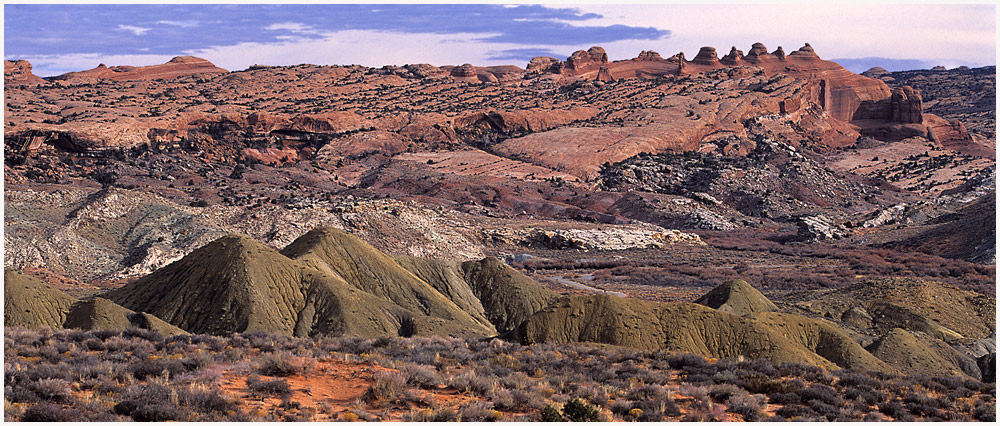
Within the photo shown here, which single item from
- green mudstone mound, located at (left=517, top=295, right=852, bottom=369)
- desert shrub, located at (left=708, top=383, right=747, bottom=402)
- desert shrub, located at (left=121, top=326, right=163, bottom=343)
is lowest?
green mudstone mound, located at (left=517, top=295, right=852, bottom=369)

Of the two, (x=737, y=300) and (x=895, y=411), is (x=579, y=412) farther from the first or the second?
(x=737, y=300)

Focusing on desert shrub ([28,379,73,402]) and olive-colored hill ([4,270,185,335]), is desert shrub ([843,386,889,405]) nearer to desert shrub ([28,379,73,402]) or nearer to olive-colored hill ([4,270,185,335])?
desert shrub ([28,379,73,402])

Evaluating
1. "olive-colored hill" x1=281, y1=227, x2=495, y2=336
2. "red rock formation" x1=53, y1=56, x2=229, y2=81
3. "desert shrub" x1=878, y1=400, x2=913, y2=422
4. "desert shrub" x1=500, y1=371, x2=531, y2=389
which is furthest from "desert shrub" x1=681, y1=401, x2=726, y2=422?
"red rock formation" x1=53, y1=56, x2=229, y2=81

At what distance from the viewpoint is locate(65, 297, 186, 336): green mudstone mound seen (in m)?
25.5

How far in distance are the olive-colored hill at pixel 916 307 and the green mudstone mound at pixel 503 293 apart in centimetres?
1370

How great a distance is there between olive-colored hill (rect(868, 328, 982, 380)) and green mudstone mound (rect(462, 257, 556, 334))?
1428 centimetres

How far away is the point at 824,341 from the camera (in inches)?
1052

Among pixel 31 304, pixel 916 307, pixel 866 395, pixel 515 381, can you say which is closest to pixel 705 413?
pixel 515 381

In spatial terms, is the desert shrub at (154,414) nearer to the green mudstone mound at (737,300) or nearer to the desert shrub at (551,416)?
the desert shrub at (551,416)

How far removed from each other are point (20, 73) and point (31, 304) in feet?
507

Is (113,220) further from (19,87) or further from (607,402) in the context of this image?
(19,87)

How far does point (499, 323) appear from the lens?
3716cm

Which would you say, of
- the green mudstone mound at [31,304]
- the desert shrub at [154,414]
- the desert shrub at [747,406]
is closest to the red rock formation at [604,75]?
the green mudstone mound at [31,304]

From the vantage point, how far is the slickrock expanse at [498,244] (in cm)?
1777
